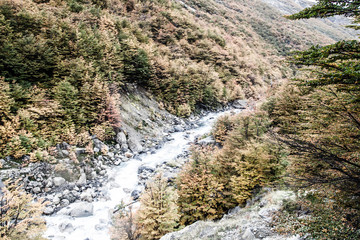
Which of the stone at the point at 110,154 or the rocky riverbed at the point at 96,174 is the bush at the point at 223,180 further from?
the stone at the point at 110,154

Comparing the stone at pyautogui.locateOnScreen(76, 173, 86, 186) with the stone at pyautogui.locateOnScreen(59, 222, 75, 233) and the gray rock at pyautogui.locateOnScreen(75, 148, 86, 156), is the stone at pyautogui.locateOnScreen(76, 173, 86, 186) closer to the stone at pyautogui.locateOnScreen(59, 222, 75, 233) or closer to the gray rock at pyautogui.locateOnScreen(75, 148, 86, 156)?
the gray rock at pyautogui.locateOnScreen(75, 148, 86, 156)

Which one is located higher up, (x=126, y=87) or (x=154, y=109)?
(x=126, y=87)

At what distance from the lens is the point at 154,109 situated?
1998 centimetres

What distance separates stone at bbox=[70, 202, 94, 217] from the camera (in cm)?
867

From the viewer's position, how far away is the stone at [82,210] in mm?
8670

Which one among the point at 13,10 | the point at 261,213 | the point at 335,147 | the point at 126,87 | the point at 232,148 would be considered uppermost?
the point at 335,147

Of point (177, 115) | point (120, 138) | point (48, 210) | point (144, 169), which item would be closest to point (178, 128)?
point (177, 115)

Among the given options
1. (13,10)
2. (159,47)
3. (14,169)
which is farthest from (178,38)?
(14,169)

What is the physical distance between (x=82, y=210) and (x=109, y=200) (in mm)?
1463

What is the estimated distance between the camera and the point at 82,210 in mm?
8789

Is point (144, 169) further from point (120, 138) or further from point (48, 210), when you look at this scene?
point (48, 210)

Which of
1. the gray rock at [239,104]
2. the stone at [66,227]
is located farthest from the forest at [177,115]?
the gray rock at [239,104]

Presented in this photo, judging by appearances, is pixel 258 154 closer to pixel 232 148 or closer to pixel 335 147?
pixel 232 148

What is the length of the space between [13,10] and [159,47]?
16.0 meters
